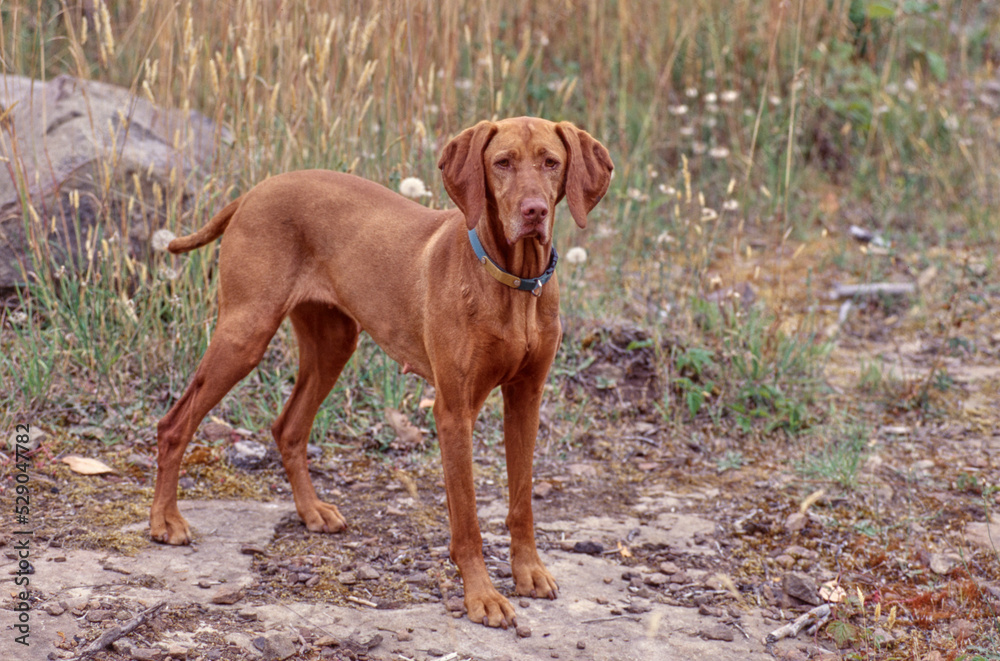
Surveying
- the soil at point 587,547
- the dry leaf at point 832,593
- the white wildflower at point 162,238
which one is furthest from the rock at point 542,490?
the white wildflower at point 162,238

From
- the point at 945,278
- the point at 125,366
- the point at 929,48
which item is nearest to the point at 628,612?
the point at 125,366

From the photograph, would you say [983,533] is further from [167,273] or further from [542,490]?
[167,273]

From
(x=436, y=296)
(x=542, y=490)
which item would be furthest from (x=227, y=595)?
(x=542, y=490)

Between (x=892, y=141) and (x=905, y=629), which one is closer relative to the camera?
(x=905, y=629)

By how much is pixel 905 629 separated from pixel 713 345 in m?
2.15

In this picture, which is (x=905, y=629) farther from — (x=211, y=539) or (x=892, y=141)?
(x=892, y=141)

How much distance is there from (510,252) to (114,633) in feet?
4.91

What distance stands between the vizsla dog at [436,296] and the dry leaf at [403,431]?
2.18 feet

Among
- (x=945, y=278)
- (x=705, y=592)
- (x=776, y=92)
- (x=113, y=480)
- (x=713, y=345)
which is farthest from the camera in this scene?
(x=776, y=92)

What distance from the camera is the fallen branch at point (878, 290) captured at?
5766mm

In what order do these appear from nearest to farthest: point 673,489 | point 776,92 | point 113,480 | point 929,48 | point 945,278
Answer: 1. point 113,480
2. point 673,489
3. point 945,278
4. point 776,92
5. point 929,48

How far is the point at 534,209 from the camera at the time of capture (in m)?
2.58

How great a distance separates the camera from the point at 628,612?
2.99m

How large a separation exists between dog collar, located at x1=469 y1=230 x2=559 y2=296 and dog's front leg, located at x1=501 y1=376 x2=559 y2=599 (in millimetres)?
361
